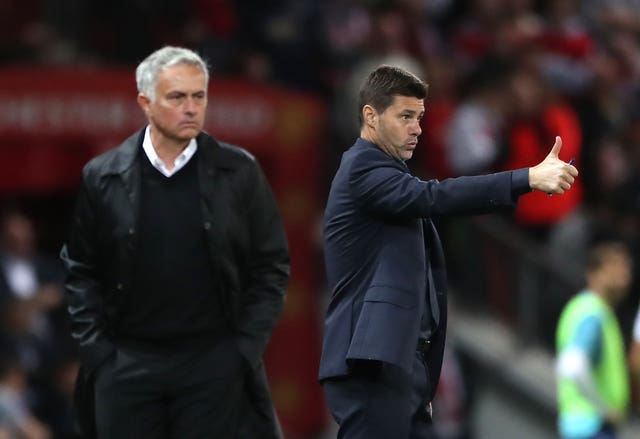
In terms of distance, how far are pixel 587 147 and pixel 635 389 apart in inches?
189

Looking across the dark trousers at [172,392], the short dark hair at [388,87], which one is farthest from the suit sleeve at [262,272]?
the short dark hair at [388,87]

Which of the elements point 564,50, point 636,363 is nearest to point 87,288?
point 636,363

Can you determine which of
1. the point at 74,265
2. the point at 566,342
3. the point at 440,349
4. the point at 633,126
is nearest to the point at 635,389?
the point at 566,342

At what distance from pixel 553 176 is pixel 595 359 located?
4195mm

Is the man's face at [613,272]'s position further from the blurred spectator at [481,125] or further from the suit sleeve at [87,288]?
the suit sleeve at [87,288]

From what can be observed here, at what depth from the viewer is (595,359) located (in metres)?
10.2

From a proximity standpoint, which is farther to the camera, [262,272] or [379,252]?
[262,272]

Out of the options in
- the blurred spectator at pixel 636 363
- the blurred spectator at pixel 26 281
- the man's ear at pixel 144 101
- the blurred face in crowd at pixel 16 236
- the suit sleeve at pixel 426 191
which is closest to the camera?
the suit sleeve at pixel 426 191

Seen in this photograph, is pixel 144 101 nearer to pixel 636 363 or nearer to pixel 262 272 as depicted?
pixel 262 272

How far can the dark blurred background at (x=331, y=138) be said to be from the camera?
12.6 m

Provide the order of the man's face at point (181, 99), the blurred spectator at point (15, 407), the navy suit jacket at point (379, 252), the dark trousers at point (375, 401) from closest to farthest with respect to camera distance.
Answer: the navy suit jacket at point (379, 252), the dark trousers at point (375, 401), the man's face at point (181, 99), the blurred spectator at point (15, 407)

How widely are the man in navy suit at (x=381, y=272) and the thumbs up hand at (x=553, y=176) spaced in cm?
35

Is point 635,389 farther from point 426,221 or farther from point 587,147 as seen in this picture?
point 587,147

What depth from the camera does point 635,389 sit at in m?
10.3
